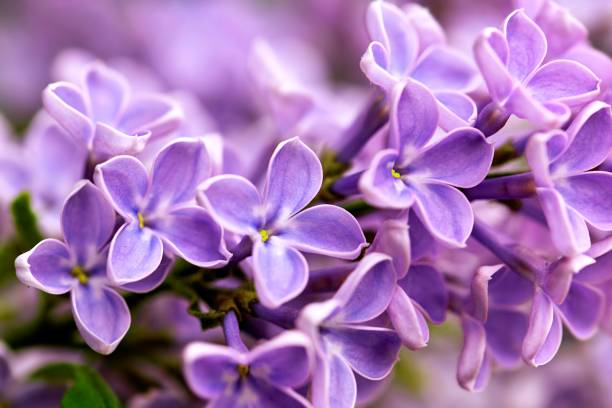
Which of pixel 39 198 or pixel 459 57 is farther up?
pixel 459 57

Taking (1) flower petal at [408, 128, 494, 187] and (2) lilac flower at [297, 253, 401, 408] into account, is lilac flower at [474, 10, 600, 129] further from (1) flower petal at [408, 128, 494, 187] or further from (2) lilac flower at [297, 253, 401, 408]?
(2) lilac flower at [297, 253, 401, 408]

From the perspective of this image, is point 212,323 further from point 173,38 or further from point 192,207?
point 173,38

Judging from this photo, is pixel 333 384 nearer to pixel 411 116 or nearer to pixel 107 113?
pixel 411 116

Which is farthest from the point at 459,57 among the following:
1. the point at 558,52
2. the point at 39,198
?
the point at 39,198

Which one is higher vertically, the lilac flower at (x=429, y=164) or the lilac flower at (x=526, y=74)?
the lilac flower at (x=526, y=74)

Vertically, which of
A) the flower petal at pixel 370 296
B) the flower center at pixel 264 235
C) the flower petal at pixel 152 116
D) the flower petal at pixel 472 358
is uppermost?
the flower petal at pixel 152 116

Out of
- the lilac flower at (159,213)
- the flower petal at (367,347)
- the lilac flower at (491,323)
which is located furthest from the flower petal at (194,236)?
the lilac flower at (491,323)

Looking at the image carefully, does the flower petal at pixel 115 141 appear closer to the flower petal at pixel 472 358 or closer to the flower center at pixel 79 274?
the flower center at pixel 79 274

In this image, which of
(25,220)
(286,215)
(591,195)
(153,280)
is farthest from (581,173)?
(25,220)
